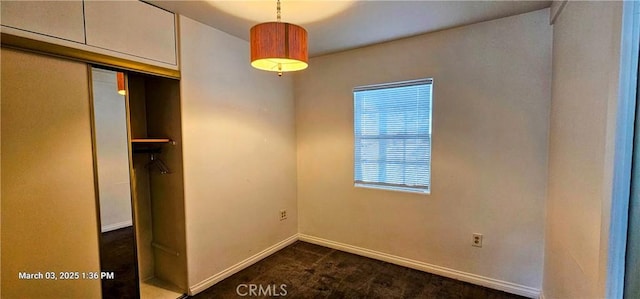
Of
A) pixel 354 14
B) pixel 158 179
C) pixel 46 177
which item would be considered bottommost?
pixel 158 179

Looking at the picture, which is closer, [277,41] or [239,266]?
[277,41]

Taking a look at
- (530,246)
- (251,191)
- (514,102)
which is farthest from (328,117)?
(530,246)

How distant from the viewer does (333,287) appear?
2475mm

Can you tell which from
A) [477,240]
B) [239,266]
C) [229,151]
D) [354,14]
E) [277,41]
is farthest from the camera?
[239,266]

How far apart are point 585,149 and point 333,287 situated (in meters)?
2.08

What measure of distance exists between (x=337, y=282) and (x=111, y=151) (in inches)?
85.4

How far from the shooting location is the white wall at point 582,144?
107 centimetres

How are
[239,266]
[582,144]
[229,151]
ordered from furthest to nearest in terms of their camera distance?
1. [239,266]
2. [229,151]
3. [582,144]

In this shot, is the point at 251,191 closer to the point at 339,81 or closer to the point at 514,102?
the point at 339,81

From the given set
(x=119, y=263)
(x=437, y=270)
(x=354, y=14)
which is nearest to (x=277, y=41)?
(x=354, y=14)

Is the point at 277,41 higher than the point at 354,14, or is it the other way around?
Answer: the point at 354,14

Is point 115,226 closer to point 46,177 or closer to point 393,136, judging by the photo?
point 46,177

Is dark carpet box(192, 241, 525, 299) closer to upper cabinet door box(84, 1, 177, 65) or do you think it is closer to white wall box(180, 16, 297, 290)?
white wall box(180, 16, 297, 290)

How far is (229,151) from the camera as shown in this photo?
267cm
